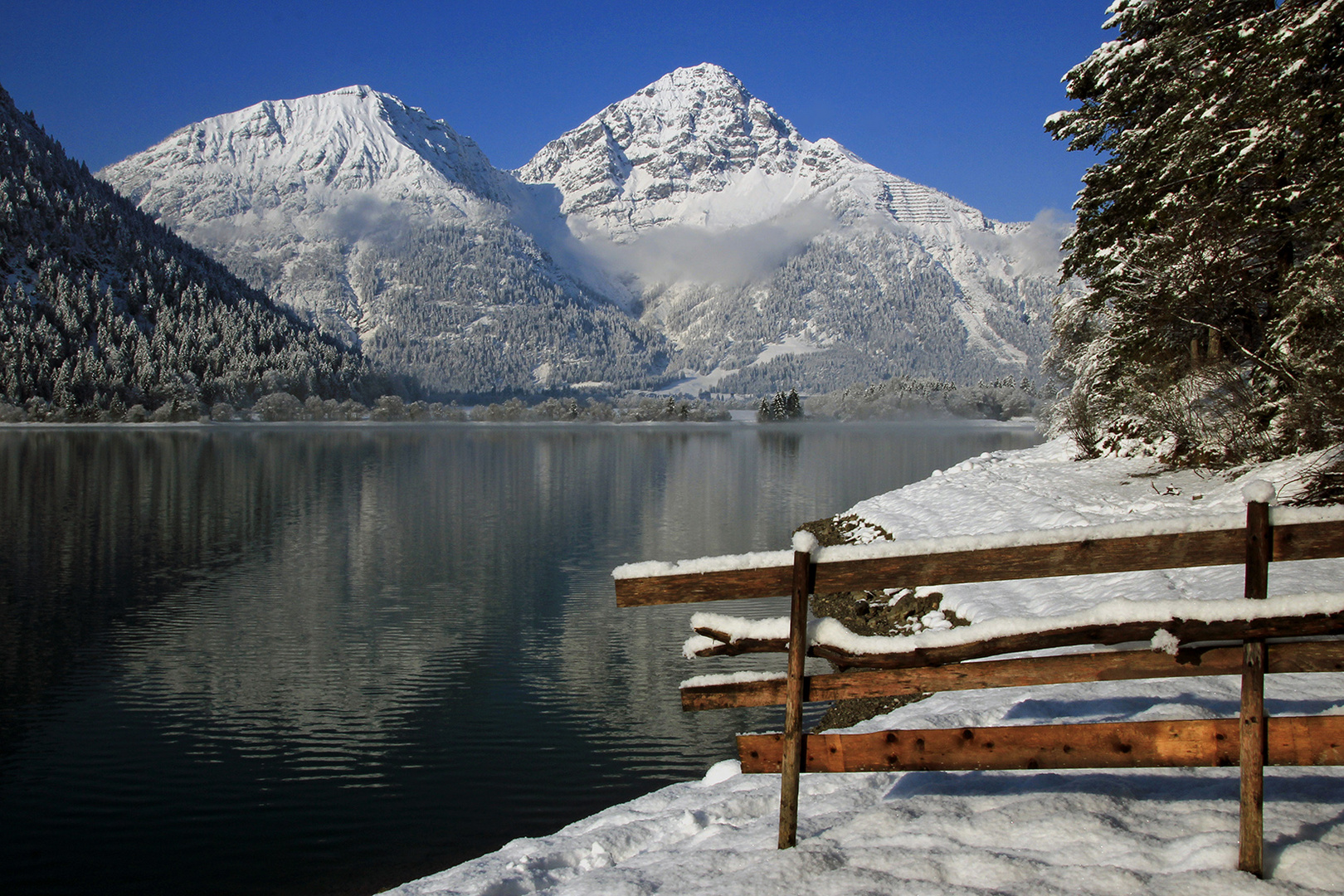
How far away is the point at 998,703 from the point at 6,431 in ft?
523

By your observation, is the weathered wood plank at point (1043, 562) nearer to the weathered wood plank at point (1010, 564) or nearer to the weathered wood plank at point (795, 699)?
the weathered wood plank at point (1010, 564)

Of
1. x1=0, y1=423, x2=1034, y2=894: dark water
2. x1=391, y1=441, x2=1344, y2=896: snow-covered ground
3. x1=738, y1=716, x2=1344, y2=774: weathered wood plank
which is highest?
x1=738, y1=716, x2=1344, y2=774: weathered wood plank

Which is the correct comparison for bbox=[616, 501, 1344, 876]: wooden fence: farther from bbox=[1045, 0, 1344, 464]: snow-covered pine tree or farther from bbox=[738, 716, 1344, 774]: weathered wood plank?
bbox=[1045, 0, 1344, 464]: snow-covered pine tree

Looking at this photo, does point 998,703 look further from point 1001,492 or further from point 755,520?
point 755,520

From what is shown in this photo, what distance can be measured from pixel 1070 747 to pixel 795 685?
63.8 inches

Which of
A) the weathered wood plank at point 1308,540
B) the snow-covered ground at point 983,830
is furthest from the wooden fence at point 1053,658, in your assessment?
the snow-covered ground at point 983,830

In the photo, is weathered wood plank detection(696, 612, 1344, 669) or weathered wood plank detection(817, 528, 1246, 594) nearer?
weathered wood plank detection(696, 612, 1344, 669)

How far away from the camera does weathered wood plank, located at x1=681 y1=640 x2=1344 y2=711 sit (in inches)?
183

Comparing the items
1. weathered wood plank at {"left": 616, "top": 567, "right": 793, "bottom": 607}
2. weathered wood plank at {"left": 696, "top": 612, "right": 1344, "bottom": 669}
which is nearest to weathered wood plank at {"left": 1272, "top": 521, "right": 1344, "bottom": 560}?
weathered wood plank at {"left": 696, "top": 612, "right": 1344, "bottom": 669}

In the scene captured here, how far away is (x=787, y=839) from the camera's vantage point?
5.62 m

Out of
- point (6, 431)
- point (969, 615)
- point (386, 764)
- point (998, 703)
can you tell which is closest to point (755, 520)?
point (969, 615)

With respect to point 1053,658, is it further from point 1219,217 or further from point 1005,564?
point 1219,217

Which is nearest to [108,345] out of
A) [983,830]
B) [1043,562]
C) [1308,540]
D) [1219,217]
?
[1219,217]

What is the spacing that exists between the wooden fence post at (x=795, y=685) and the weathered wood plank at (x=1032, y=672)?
0.38 ft
